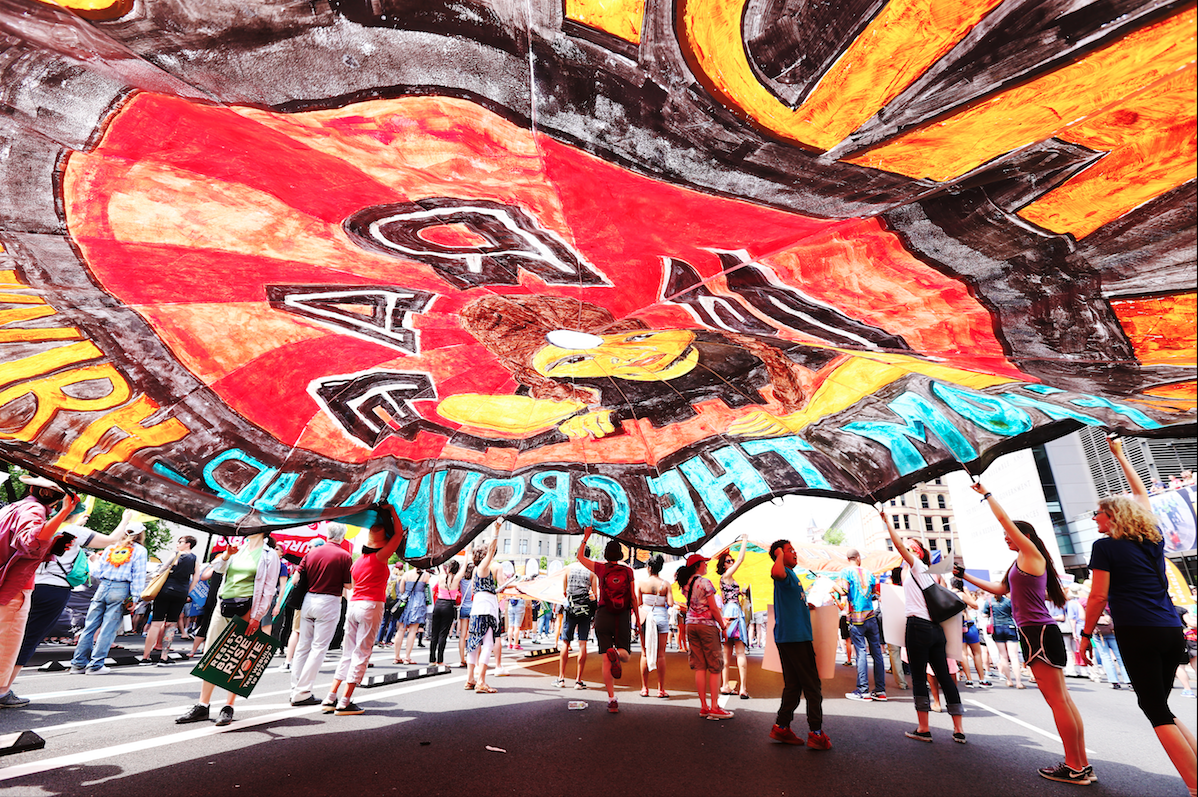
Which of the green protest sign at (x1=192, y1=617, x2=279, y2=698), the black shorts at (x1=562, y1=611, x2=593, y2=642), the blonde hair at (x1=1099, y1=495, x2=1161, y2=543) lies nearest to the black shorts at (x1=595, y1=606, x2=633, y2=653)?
the black shorts at (x1=562, y1=611, x2=593, y2=642)

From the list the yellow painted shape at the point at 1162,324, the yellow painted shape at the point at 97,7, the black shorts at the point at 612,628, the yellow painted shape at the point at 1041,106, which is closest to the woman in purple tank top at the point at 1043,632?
the yellow painted shape at the point at 1162,324

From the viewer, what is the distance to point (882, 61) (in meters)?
2.50

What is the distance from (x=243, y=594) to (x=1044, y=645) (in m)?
7.65

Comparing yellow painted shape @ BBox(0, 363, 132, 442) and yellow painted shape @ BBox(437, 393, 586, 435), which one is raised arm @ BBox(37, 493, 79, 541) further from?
yellow painted shape @ BBox(437, 393, 586, 435)

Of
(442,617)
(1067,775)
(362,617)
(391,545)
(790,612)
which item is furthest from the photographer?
(442,617)

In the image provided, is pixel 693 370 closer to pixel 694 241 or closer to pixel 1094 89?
pixel 694 241

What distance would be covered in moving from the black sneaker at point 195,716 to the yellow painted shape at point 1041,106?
7.54 metres

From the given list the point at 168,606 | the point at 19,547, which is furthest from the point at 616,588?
the point at 168,606

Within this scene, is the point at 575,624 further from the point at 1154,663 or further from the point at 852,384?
the point at 1154,663

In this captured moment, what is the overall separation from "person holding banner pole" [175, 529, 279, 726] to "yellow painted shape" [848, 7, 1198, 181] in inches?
259

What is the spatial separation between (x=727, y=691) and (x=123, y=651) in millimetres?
11888

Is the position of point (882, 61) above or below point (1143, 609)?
above

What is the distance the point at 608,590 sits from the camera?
7820 mm

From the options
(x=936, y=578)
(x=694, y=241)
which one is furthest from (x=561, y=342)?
(x=936, y=578)
